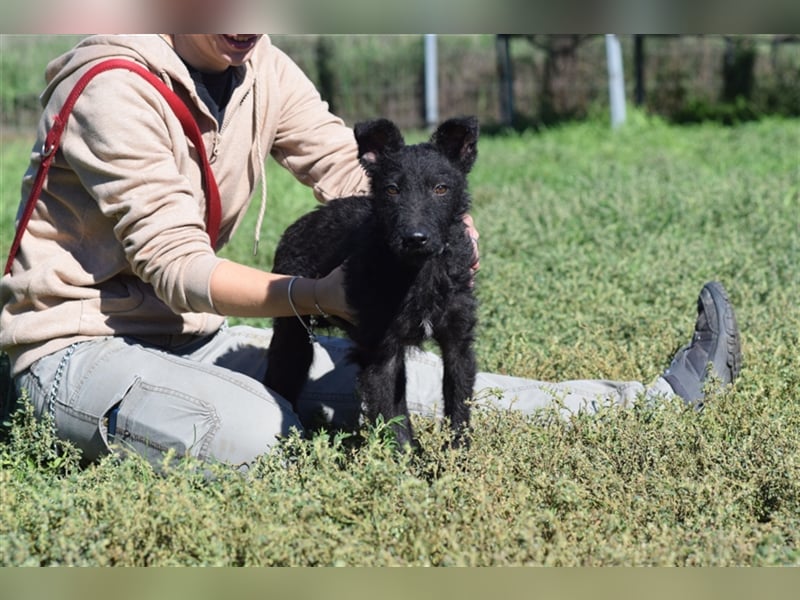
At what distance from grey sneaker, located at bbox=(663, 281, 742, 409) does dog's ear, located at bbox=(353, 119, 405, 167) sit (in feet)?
5.16

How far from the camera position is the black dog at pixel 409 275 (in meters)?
3.73

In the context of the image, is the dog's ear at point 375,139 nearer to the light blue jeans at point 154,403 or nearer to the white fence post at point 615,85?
the light blue jeans at point 154,403

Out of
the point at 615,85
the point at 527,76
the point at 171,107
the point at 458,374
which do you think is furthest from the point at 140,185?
the point at 527,76

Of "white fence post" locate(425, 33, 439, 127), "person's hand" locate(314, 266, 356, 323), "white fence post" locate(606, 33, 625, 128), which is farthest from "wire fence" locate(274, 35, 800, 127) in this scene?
"person's hand" locate(314, 266, 356, 323)

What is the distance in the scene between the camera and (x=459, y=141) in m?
3.87

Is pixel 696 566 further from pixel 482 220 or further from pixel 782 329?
pixel 482 220

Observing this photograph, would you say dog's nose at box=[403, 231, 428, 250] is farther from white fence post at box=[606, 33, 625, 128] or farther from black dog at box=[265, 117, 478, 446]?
white fence post at box=[606, 33, 625, 128]

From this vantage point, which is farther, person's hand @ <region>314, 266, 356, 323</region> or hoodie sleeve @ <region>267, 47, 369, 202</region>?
hoodie sleeve @ <region>267, 47, 369, 202</region>

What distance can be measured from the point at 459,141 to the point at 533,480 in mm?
1264

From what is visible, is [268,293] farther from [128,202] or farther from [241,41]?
[241,41]

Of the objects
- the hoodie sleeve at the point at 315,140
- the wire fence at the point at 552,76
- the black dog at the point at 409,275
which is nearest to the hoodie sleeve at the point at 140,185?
the black dog at the point at 409,275

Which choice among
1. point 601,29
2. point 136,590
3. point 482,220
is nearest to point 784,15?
point 601,29

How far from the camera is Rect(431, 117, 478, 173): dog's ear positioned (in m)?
3.79

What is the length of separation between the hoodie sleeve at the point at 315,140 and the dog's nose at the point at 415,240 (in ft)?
3.61
